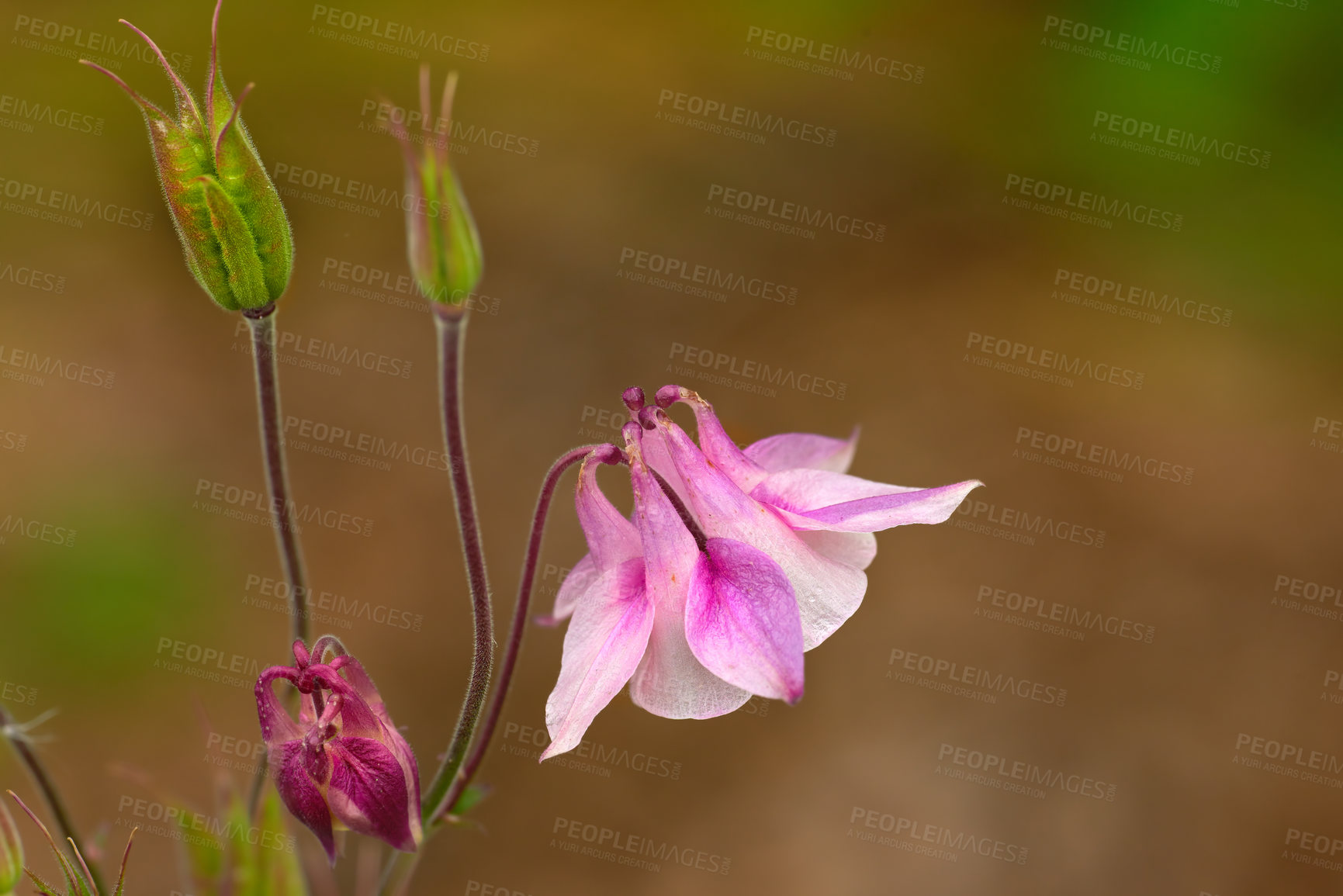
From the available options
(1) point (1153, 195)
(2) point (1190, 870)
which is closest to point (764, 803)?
(2) point (1190, 870)

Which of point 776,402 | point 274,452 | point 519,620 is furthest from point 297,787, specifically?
point 776,402

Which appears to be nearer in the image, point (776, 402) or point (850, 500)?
point (850, 500)

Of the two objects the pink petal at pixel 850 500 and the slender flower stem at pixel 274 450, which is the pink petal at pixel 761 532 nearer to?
the pink petal at pixel 850 500

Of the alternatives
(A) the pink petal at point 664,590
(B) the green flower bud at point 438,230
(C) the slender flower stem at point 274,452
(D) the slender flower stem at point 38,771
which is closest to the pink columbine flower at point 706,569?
(A) the pink petal at point 664,590

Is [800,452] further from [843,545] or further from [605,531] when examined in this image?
[605,531]

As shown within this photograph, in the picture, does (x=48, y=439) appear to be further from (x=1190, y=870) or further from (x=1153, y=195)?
(x=1153, y=195)

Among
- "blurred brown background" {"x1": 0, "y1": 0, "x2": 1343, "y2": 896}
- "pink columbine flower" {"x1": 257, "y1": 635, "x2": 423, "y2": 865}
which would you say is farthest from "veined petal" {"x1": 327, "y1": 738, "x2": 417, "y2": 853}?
"blurred brown background" {"x1": 0, "y1": 0, "x2": 1343, "y2": 896}
